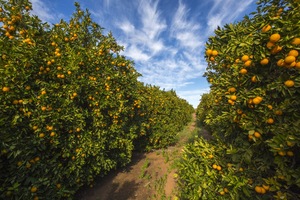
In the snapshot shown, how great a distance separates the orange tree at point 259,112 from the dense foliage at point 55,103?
9.14 ft

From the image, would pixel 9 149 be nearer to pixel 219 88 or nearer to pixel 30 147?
pixel 30 147

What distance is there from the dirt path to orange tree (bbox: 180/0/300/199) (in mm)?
2503

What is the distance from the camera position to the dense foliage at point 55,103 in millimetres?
2787

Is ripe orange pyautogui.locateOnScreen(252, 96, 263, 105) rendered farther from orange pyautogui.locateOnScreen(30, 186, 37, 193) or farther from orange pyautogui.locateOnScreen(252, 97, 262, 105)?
orange pyautogui.locateOnScreen(30, 186, 37, 193)

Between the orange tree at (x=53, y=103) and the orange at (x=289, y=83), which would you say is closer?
the orange at (x=289, y=83)

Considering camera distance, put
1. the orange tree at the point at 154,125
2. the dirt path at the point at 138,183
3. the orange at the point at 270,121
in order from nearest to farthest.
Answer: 1. the orange at the point at 270,121
2. the dirt path at the point at 138,183
3. the orange tree at the point at 154,125

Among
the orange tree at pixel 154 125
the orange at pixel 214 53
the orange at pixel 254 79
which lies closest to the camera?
the orange at pixel 254 79

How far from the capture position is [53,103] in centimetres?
329

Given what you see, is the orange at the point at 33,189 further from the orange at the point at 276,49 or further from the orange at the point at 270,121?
the orange at the point at 276,49

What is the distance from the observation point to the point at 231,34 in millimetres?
2525

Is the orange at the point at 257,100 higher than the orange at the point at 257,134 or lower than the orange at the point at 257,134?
higher

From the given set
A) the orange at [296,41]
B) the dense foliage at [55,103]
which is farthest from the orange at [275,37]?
the dense foliage at [55,103]

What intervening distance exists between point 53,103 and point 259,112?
153 inches

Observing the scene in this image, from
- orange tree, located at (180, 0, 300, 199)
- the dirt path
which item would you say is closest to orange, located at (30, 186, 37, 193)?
the dirt path
